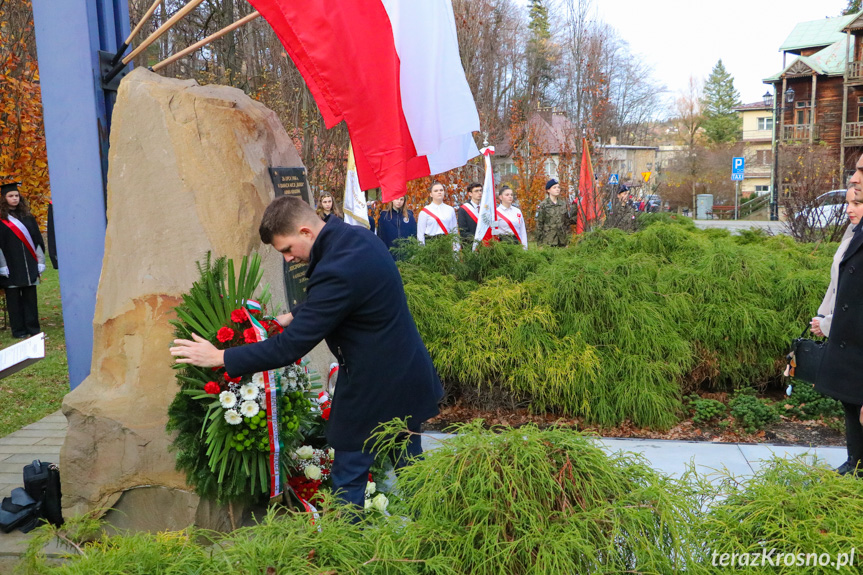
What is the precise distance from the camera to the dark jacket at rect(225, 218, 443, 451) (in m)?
3.10

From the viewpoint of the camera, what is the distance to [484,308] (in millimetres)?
6613

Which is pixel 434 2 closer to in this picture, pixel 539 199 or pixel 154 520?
pixel 154 520

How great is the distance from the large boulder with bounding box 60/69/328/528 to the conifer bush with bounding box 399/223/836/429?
266 cm

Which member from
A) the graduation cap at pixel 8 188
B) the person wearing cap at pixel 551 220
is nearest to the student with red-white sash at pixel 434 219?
the person wearing cap at pixel 551 220

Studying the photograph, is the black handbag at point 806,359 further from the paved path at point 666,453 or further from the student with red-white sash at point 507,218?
the student with red-white sash at point 507,218

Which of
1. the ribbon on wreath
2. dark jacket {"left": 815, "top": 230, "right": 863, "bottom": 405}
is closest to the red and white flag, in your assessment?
dark jacket {"left": 815, "top": 230, "right": 863, "bottom": 405}

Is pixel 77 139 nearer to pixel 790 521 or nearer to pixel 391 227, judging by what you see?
pixel 790 521

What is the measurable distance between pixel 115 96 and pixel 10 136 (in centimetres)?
702

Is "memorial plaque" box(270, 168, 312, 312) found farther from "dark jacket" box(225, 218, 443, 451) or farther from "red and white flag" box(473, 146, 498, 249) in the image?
"red and white flag" box(473, 146, 498, 249)

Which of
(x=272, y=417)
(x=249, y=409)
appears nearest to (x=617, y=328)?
(x=272, y=417)

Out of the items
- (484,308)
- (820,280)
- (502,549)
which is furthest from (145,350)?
(820,280)

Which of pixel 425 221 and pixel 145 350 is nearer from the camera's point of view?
pixel 145 350

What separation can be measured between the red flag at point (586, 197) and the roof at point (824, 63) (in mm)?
39660

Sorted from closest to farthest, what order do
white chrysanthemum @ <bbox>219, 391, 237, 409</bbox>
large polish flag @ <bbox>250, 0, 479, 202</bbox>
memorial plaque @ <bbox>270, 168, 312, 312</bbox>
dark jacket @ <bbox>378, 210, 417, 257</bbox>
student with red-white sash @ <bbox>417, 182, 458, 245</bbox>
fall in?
white chrysanthemum @ <bbox>219, 391, 237, 409</bbox>
large polish flag @ <bbox>250, 0, 479, 202</bbox>
memorial plaque @ <bbox>270, 168, 312, 312</bbox>
student with red-white sash @ <bbox>417, 182, 458, 245</bbox>
dark jacket @ <bbox>378, 210, 417, 257</bbox>
